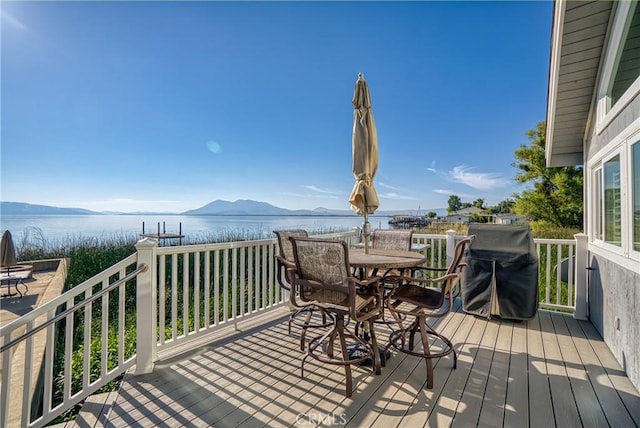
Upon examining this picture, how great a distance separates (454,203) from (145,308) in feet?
168

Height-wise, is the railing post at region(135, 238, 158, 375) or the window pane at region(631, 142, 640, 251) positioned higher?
the window pane at region(631, 142, 640, 251)

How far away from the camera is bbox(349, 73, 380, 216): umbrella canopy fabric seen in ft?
9.69

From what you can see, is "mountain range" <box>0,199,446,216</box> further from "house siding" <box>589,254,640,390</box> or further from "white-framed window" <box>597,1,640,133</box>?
"white-framed window" <box>597,1,640,133</box>

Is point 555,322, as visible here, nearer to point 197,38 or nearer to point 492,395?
point 492,395

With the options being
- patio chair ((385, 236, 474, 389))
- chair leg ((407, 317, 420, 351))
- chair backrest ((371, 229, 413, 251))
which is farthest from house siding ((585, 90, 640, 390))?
chair backrest ((371, 229, 413, 251))

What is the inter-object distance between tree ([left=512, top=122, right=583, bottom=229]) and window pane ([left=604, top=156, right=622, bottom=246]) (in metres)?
12.5

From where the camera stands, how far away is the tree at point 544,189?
42.1ft

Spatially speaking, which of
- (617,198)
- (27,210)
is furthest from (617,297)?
(27,210)

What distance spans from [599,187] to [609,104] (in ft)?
3.51

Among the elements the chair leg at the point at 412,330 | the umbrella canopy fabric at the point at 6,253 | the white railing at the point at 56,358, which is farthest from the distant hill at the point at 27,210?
the chair leg at the point at 412,330

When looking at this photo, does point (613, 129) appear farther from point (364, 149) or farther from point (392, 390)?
point (392, 390)

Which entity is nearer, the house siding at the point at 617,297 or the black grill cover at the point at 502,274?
the house siding at the point at 617,297

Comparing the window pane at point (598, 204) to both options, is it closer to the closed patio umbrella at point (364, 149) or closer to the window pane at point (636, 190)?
the window pane at point (636, 190)

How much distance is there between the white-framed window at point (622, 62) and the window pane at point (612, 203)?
481mm
